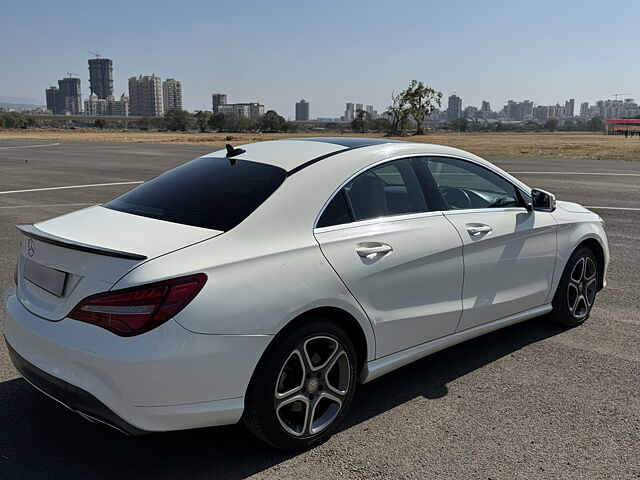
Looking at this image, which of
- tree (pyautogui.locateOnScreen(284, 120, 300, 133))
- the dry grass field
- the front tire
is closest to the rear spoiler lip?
the front tire

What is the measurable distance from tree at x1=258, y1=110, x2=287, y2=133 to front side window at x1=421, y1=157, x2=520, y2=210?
148845 millimetres

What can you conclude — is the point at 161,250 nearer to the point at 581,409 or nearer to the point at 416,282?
the point at 416,282

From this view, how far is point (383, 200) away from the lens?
3.62 meters

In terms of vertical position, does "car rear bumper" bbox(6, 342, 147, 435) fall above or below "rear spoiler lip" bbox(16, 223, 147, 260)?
below

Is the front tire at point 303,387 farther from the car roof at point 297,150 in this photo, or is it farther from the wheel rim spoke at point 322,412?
the car roof at point 297,150

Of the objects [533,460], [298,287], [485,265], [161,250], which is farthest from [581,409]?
[161,250]

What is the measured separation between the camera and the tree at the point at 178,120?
160m

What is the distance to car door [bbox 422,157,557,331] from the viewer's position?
3.92m

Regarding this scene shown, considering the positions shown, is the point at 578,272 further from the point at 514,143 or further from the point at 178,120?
the point at 178,120

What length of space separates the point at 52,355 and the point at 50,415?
3.08ft

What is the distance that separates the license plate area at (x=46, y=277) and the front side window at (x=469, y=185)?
94.1 inches

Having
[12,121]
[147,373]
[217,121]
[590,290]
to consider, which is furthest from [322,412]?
[12,121]

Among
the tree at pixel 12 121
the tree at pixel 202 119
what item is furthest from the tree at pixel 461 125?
the tree at pixel 12 121

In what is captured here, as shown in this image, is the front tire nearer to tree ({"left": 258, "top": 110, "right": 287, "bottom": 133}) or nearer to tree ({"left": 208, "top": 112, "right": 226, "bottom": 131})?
tree ({"left": 258, "top": 110, "right": 287, "bottom": 133})
